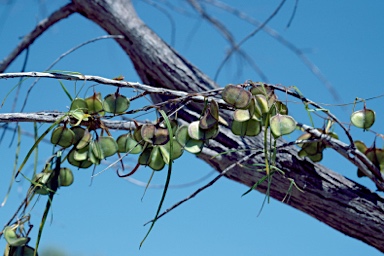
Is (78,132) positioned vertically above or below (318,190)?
below

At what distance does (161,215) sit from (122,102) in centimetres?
18

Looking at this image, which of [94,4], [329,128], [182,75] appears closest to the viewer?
[329,128]

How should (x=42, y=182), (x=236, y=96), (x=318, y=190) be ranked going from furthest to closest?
(x=318, y=190) < (x=42, y=182) < (x=236, y=96)

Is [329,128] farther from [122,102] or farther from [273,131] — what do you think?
[122,102]

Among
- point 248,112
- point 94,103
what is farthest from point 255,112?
point 94,103

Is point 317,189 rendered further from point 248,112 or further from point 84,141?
point 84,141

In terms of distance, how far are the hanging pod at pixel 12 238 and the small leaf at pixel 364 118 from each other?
0.61 meters

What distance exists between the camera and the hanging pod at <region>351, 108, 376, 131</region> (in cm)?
112

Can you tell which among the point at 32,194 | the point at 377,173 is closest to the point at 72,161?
the point at 32,194

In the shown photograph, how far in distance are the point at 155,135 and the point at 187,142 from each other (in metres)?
0.05

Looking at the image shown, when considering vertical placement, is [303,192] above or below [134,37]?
below

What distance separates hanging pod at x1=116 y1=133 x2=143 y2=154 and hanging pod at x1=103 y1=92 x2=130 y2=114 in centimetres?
7

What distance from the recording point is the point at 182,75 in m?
1.53

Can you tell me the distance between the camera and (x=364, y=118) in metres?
1.12
